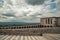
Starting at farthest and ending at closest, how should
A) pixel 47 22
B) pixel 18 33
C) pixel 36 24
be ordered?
pixel 47 22 < pixel 36 24 < pixel 18 33

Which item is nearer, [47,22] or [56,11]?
[56,11]

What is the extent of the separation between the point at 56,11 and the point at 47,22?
4.12 feet

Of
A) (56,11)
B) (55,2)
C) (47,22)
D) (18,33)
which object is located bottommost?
(18,33)

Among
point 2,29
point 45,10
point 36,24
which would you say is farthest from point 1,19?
point 45,10

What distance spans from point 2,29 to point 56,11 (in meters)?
3.30

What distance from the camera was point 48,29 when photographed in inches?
293

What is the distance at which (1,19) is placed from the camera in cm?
753

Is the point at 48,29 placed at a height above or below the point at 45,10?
below

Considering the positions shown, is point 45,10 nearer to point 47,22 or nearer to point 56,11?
point 56,11

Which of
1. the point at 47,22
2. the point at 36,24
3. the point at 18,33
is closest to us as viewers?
the point at 18,33

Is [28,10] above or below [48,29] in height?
above

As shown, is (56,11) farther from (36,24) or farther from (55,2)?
(36,24)

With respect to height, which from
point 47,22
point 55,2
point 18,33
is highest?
point 55,2

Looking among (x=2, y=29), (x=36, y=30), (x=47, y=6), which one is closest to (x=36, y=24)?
(x=36, y=30)
